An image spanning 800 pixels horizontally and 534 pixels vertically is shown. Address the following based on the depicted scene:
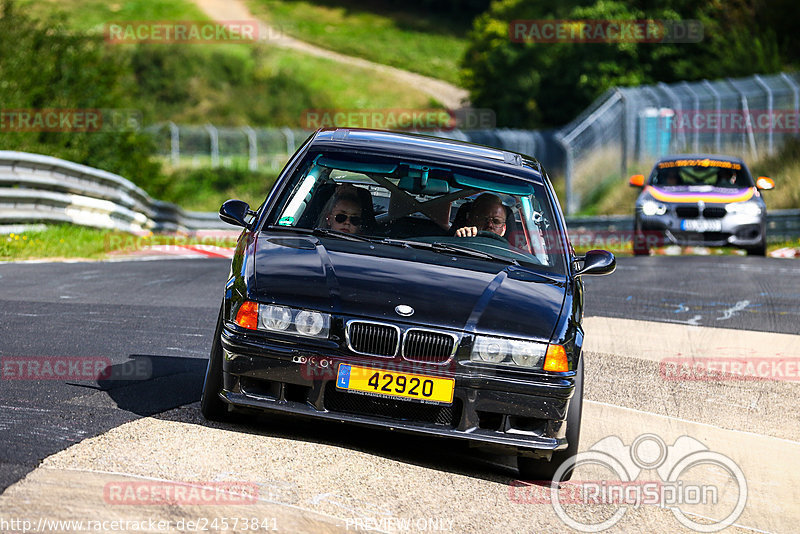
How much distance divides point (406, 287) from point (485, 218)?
1.24m

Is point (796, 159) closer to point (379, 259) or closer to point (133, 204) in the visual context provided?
point (133, 204)

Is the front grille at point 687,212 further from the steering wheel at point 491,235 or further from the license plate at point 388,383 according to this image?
the license plate at point 388,383

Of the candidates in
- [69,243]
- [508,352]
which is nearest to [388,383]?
[508,352]

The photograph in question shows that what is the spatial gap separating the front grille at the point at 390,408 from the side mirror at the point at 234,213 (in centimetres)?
146

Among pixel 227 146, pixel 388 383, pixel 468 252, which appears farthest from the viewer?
pixel 227 146

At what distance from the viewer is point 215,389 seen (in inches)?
239

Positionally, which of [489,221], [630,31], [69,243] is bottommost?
[69,243]

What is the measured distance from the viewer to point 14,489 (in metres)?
4.73

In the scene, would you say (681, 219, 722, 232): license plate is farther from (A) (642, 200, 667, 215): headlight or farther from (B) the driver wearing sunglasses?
(B) the driver wearing sunglasses

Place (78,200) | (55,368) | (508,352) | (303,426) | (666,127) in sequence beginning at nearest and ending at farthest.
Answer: (508,352) → (303,426) → (55,368) → (78,200) → (666,127)

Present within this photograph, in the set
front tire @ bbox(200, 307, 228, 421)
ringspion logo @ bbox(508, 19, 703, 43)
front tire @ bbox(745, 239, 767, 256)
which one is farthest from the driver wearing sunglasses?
ringspion logo @ bbox(508, 19, 703, 43)

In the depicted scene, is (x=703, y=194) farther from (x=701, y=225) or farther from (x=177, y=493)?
(x=177, y=493)

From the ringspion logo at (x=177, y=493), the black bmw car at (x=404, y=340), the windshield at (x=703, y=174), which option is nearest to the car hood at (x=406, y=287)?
the black bmw car at (x=404, y=340)

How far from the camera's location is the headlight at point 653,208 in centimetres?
1961
